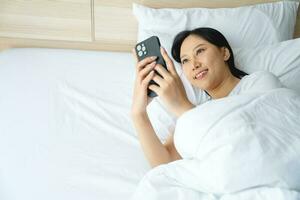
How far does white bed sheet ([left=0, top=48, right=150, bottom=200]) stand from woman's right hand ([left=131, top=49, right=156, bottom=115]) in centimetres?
15

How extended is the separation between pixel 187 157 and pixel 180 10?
822 mm

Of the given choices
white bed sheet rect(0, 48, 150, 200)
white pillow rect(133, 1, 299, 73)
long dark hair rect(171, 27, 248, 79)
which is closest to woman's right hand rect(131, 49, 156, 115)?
white bed sheet rect(0, 48, 150, 200)

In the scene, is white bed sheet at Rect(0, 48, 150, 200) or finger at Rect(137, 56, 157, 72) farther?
finger at Rect(137, 56, 157, 72)

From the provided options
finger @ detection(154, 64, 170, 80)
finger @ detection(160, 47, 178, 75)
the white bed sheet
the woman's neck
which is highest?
finger @ detection(160, 47, 178, 75)

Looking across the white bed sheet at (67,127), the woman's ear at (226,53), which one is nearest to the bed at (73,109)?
the white bed sheet at (67,127)

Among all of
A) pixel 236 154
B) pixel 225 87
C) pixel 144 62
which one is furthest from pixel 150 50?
pixel 236 154

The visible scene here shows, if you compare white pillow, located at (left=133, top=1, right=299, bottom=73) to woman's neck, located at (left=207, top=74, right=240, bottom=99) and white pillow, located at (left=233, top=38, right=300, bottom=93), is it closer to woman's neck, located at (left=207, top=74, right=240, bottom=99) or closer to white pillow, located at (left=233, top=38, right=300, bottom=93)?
white pillow, located at (left=233, top=38, right=300, bottom=93)

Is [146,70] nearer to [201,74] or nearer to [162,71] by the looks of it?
[162,71]

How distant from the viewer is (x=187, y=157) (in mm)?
938

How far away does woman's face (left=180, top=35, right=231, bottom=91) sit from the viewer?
3.87 feet

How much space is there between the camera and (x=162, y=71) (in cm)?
103

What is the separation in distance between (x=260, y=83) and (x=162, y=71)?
34 cm

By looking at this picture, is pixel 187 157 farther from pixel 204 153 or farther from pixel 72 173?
pixel 72 173

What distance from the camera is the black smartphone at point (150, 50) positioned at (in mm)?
1053
